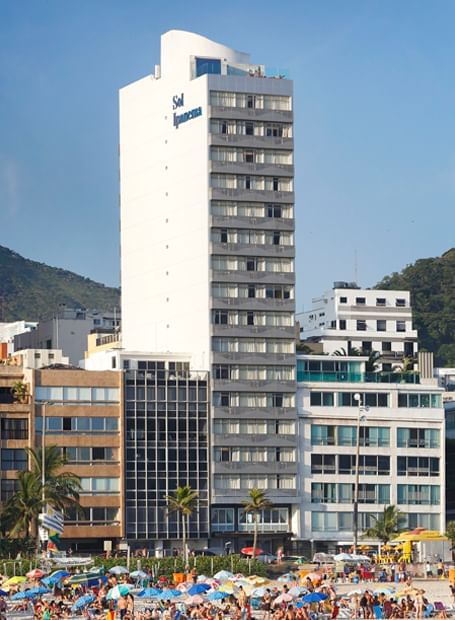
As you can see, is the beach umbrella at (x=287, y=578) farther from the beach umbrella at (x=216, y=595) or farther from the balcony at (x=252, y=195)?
the balcony at (x=252, y=195)

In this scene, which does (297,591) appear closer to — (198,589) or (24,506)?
(198,589)

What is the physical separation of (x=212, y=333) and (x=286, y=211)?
1312 centimetres

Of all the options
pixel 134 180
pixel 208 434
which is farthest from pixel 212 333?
pixel 134 180

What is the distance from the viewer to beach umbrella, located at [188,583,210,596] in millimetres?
108062

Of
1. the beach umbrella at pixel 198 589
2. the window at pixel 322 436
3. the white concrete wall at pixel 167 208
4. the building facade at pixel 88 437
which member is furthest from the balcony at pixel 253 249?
the beach umbrella at pixel 198 589

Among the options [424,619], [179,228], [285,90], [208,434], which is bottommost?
[424,619]

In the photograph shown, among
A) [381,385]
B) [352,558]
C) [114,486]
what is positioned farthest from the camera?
[381,385]

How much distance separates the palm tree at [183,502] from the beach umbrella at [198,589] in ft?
125

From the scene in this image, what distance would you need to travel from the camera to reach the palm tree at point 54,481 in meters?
139

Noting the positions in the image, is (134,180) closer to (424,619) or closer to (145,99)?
(145,99)

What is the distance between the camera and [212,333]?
153750mm

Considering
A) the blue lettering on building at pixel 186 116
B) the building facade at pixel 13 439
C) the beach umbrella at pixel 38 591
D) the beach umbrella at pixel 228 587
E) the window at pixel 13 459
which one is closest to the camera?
the beach umbrella at pixel 38 591

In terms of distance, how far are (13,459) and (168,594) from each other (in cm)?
4360

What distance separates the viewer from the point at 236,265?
6088 inches
